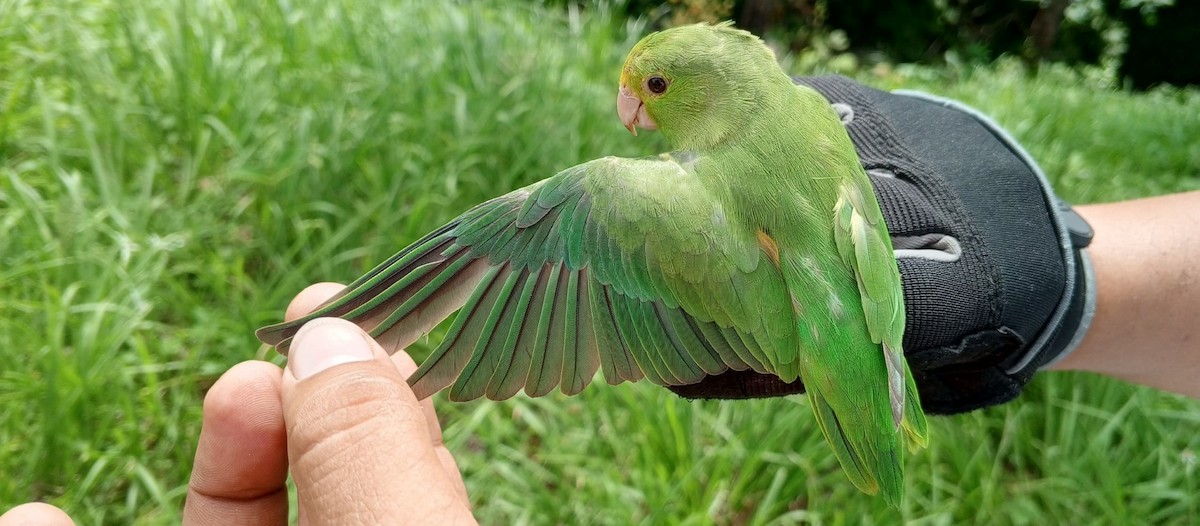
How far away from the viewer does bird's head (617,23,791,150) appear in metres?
1.42

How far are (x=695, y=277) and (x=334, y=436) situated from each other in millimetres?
677

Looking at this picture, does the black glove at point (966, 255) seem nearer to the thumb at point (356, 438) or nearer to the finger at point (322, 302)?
the finger at point (322, 302)

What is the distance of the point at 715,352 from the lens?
1.42 m

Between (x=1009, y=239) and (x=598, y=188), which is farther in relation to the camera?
(x=1009, y=239)

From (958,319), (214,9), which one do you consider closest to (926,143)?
(958,319)

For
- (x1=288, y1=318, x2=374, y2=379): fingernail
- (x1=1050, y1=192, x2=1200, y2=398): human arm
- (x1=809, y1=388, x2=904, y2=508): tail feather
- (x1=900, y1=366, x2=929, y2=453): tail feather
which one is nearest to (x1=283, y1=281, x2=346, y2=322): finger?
(x1=288, y1=318, x2=374, y2=379): fingernail

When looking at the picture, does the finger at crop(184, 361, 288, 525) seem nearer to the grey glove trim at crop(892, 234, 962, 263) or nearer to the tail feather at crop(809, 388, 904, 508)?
the tail feather at crop(809, 388, 904, 508)

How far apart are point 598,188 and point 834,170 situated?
0.45 m

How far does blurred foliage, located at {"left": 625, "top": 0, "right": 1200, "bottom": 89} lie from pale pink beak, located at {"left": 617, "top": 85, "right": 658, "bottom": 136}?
6.50 meters

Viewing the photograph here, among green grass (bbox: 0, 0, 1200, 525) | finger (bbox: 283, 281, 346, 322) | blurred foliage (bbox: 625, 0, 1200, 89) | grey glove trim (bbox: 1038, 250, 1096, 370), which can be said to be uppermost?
finger (bbox: 283, 281, 346, 322)

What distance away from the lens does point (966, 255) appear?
169cm

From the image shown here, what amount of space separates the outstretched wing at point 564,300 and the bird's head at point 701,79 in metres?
0.11

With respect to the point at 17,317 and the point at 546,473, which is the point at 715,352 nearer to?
the point at 546,473

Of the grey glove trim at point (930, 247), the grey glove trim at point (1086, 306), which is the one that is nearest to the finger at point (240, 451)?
the grey glove trim at point (930, 247)
